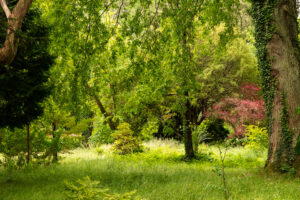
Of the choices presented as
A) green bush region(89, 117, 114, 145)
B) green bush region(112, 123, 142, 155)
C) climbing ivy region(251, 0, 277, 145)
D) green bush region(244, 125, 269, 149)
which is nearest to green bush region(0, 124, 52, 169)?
green bush region(112, 123, 142, 155)

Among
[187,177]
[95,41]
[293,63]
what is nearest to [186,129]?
[187,177]

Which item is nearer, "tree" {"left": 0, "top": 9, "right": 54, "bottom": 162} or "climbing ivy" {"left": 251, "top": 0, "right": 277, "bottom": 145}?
"tree" {"left": 0, "top": 9, "right": 54, "bottom": 162}

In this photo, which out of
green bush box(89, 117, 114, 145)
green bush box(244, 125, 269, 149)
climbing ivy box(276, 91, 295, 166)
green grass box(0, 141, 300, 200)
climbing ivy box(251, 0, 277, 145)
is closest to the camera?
green grass box(0, 141, 300, 200)

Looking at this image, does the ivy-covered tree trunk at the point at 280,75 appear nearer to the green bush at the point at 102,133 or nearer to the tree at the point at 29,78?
the tree at the point at 29,78

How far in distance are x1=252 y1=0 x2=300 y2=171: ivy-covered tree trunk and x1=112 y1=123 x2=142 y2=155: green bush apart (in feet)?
20.1

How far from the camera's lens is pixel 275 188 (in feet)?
16.3

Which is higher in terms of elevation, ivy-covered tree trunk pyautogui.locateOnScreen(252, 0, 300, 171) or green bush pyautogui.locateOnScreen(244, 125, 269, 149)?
ivy-covered tree trunk pyautogui.locateOnScreen(252, 0, 300, 171)

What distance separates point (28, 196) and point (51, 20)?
350 centimetres

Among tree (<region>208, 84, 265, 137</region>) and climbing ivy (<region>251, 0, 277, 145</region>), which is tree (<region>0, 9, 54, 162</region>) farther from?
tree (<region>208, 84, 265, 137</region>)

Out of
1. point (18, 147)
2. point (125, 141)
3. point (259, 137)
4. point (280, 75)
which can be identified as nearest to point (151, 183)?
point (280, 75)

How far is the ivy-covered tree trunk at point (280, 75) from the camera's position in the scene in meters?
6.17

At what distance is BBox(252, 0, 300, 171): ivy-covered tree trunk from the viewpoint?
20.2 ft

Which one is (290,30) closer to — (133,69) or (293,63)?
(293,63)

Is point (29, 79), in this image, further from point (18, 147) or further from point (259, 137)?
point (259, 137)
